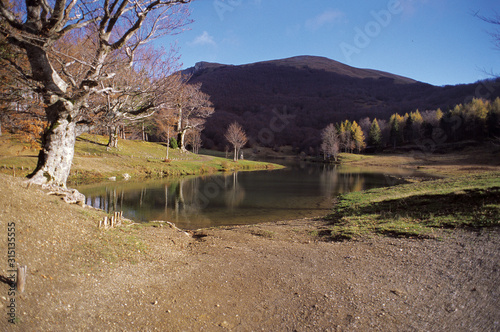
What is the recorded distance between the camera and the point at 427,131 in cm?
9300

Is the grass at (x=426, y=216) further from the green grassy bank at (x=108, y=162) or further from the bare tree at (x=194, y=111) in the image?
the bare tree at (x=194, y=111)

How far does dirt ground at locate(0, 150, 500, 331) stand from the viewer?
4320mm

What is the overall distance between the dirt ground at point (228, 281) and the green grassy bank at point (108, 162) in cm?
1771

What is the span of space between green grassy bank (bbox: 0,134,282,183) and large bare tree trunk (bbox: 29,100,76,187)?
1400 centimetres

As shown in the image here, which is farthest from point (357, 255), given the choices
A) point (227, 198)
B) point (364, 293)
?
point (227, 198)

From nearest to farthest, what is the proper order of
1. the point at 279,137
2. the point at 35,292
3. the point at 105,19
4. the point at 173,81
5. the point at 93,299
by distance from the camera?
the point at 35,292 → the point at 93,299 → the point at 105,19 → the point at 173,81 → the point at 279,137

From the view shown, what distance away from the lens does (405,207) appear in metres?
12.9

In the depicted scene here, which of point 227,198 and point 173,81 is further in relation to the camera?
point 227,198

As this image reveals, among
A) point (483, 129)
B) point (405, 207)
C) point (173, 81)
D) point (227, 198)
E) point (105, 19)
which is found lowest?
point (227, 198)

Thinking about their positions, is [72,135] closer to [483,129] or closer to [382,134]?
[483,129]

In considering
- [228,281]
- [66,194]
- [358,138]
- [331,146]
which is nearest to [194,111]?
[66,194]

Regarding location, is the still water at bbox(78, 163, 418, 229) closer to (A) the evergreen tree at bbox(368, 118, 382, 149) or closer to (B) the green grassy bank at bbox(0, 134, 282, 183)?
(B) the green grassy bank at bbox(0, 134, 282, 183)

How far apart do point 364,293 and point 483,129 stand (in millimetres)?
97399

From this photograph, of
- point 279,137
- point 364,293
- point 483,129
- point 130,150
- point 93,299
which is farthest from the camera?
point 279,137
